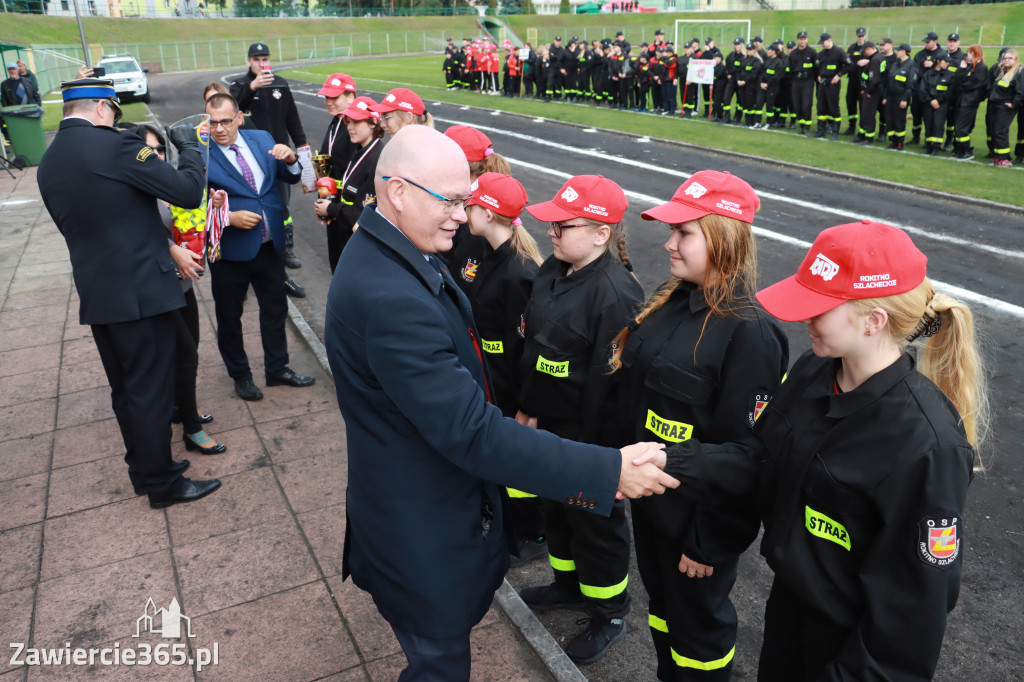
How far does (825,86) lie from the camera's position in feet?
59.0

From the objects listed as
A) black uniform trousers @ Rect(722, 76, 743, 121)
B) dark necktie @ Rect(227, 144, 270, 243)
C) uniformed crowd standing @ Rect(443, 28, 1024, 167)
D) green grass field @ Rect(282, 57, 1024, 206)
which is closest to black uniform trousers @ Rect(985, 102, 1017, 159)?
uniformed crowd standing @ Rect(443, 28, 1024, 167)

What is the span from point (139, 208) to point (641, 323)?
127 inches

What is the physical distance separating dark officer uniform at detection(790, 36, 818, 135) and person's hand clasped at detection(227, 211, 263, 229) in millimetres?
16767

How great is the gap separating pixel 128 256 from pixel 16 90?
21.8 meters

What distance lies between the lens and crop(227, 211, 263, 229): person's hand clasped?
229 inches

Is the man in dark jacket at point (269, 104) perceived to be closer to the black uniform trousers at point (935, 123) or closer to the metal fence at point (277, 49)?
the black uniform trousers at point (935, 123)

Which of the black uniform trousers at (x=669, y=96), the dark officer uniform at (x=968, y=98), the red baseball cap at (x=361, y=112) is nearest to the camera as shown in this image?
the red baseball cap at (x=361, y=112)

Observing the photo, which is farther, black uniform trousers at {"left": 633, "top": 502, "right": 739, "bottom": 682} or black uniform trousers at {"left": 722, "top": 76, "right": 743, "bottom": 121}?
black uniform trousers at {"left": 722, "top": 76, "right": 743, "bottom": 121}

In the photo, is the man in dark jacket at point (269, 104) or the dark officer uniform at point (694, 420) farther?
the man in dark jacket at point (269, 104)

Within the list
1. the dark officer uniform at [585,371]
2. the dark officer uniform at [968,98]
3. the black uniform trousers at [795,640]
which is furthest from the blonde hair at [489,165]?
the dark officer uniform at [968,98]

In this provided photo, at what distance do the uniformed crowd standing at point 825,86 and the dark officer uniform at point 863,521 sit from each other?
1580 cm

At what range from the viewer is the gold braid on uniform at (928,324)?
2271mm

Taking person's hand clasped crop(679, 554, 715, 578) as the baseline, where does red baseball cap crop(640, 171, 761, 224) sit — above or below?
above

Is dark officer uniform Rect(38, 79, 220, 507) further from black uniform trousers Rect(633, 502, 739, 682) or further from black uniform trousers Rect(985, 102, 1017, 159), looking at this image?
black uniform trousers Rect(985, 102, 1017, 159)
